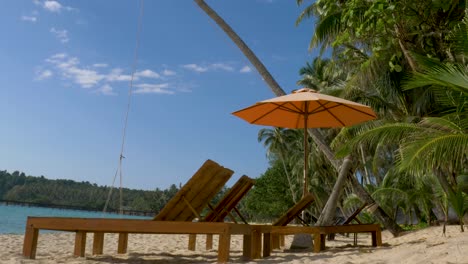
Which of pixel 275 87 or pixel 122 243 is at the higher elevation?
pixel 275 87

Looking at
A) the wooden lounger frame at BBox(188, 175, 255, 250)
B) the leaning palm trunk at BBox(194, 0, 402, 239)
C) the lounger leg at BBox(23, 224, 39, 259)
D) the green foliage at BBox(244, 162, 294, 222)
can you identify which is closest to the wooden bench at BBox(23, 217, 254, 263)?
the lounger leg at BBox(23, 224, 39, 259)

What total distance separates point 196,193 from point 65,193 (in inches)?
3065

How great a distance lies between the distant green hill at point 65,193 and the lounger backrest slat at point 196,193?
6932 cm

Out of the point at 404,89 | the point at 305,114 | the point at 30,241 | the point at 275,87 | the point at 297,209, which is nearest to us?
the point at 30,241

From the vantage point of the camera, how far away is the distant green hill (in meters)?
74.0

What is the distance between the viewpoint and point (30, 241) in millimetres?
4262

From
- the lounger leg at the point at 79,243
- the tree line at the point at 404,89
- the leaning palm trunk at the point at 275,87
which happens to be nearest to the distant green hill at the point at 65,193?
the tree line at the point at 404,89

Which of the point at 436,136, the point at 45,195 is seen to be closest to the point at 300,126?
the point at 436,136

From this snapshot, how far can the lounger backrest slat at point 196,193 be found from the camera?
167 inches

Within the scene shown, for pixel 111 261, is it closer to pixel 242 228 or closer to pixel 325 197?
pixel 242 228

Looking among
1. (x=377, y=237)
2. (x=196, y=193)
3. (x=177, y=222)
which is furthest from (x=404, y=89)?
(x=177, y=222)

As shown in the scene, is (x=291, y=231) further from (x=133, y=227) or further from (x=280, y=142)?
(x=280, y=142)

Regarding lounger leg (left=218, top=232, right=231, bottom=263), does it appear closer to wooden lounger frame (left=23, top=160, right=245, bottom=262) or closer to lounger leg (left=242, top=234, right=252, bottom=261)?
wooden lounger frame (left=23, top=160, right=245, bottom=262)

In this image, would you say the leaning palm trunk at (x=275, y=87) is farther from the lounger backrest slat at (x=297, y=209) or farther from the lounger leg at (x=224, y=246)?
the lounger leg at (x=224, y=246)
